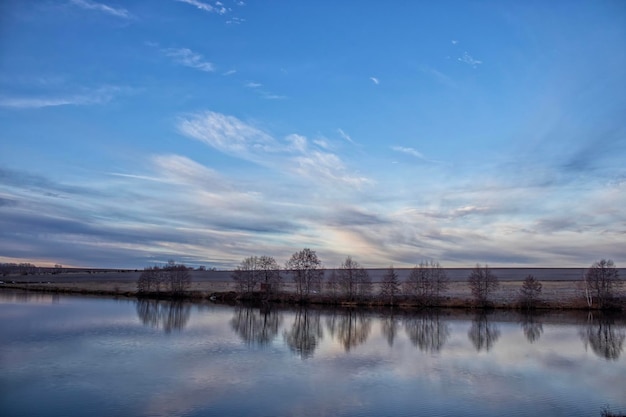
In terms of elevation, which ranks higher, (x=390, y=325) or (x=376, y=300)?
(x=376, y=300)

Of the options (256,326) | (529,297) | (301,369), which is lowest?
(256,326)

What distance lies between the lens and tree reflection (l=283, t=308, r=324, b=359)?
27.2 meters

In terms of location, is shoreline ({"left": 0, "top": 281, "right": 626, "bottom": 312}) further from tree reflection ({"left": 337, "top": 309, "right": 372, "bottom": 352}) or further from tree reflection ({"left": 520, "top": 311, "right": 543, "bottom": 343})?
tree reflection ({"left": 337, "top": 309, "right": 372, "bottom": 352})

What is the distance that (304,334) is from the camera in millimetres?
34000

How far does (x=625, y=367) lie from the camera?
78.8 feet

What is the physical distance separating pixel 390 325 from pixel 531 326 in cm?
1200

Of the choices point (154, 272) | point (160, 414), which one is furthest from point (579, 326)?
point (154, 272)

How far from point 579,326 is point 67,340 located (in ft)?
128

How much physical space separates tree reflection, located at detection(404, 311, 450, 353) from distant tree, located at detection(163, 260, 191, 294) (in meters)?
41.6

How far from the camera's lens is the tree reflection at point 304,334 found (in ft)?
89.3

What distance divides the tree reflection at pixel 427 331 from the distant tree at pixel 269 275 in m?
26.7

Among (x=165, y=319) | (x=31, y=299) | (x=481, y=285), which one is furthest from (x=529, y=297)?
(x=31, y=299)

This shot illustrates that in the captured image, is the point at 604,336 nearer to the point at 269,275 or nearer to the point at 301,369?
the point at 301,369

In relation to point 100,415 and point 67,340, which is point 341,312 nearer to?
point 67,340
